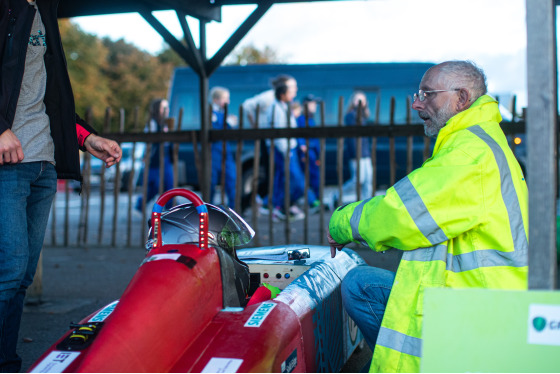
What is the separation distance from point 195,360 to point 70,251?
5.89 metres

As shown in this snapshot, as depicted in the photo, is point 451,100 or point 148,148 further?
point 148,148

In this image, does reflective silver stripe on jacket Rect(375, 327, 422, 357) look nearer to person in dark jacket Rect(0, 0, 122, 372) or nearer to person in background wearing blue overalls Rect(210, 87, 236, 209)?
person in dark jacket Rect(0, 0, 122, 372)

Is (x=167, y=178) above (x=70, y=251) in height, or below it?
above

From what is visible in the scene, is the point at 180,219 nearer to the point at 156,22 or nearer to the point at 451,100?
the point at 451,100

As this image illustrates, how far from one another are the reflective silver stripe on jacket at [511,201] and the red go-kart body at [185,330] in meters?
0.85

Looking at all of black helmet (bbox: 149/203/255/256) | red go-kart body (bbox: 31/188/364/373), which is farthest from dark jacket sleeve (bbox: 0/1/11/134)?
red go-kart body (bbox: 31/188/364/373)

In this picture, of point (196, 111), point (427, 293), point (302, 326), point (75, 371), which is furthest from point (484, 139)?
point (196, 111)

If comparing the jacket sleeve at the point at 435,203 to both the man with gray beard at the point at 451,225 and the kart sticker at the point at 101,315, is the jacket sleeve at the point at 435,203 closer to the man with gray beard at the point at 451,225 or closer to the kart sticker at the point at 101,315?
the man with gray beard at the point at 451,225

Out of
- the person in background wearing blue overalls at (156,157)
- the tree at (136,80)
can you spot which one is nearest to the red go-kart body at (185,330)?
the person in background wearing blue overalls at (156,157)

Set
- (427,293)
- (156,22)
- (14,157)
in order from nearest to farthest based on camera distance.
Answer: (427,293), (14,157), (156,22)

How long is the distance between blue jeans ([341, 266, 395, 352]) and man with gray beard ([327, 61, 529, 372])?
0.33 m

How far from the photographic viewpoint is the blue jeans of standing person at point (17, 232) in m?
2.46

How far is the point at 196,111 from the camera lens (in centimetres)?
1103

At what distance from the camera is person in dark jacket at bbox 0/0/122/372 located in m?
2.43
